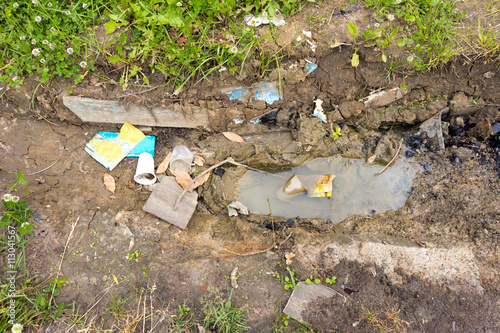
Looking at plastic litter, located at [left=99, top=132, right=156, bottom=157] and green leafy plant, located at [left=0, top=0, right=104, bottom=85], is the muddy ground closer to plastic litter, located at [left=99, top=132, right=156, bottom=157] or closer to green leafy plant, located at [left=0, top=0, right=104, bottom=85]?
plastic litter, located at [left=99, top=132, right=156, bottom=157]

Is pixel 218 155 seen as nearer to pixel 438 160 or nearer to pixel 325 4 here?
pixel 325 4

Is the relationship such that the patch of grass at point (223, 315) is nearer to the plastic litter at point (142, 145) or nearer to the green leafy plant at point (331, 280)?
the green leafy plant at point (331, 280)

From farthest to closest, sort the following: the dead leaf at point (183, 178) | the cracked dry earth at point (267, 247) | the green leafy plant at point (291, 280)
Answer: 1. the dead leaf at point (183, 178)
2. the green leafy plant at point (291, 280)
3. the cracked dry earth at point (267, 247)

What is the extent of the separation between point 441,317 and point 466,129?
88.5 inches

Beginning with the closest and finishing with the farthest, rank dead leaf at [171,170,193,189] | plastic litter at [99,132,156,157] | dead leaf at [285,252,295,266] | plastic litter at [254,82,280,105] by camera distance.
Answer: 1. dead leaf at [285,252,295,266]
2. plastic litter at [254,82,280,105]
3. dead leaf at [171,170,193,189]
4. plastic litter at [99,132,156,157]

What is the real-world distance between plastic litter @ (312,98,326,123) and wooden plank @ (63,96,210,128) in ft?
4.36

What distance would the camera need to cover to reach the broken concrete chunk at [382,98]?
10.2 ft

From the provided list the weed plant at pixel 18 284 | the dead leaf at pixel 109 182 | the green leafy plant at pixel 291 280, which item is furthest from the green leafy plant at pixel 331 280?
the dead leaf at pixel 109 182

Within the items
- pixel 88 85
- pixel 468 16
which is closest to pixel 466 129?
pixel 468 16

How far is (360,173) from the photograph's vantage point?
3.42 m

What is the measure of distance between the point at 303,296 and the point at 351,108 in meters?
2.20

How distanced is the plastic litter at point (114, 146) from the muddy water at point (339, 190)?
1455 millimetres

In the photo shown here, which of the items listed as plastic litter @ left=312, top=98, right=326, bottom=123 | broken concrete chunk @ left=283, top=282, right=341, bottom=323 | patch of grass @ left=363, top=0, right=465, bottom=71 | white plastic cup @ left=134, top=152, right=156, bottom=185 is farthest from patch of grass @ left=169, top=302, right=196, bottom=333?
patch of grass @ left=363, top=0, right=465, bottom=71

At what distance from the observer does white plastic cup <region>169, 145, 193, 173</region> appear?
3184 millimetres
